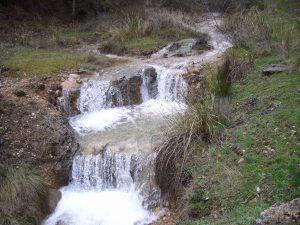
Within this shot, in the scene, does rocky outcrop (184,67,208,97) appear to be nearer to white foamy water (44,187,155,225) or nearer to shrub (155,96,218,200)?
shrub (155,96,218,200)

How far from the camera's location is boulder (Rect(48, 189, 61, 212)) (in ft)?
21.6

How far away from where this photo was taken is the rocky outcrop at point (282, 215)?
12.7 ft

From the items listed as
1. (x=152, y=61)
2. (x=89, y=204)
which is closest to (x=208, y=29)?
(x=152, y=61)

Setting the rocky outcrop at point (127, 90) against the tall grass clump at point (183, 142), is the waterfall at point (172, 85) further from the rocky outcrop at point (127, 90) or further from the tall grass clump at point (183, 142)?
the tall grass clump at point (183, 142)

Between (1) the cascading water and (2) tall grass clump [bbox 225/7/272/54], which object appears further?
(2) tall grass clump [bbox 225/7/272/54]

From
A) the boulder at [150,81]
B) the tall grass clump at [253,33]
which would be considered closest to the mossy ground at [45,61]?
the boulder at [150,81]

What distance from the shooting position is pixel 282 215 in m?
3.96

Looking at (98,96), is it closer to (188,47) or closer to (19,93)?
(19,93)

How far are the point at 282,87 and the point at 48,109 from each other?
192 inches

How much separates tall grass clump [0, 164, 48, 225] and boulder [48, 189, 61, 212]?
146mm

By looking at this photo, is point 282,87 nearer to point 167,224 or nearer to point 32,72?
point 167,224

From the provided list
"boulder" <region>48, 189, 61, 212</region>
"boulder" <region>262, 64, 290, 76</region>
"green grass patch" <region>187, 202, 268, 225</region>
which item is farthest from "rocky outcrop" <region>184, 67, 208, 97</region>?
"green grass patch" <region>187, 202, 268, 225</region>

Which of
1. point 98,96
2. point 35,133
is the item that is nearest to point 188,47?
point 98,96

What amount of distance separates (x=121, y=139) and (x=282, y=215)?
4.35 meters
